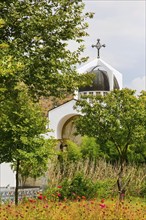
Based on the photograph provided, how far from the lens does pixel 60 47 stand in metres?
15.2

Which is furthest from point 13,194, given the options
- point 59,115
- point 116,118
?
point 59,115

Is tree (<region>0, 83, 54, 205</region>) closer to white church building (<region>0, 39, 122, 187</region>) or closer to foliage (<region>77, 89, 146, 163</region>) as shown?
foliage (<region>77, 89, 146, 163</region>)

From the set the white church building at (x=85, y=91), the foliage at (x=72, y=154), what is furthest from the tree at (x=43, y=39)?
the white church building at (x=85, y=91)

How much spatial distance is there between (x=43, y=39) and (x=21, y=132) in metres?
3.03

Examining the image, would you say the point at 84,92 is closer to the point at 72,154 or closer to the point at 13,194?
the point at 72,154

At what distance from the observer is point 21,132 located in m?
15.5

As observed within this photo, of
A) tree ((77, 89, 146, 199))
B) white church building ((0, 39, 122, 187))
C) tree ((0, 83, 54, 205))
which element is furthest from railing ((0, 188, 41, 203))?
white church building ((0, 39, 122, 187))

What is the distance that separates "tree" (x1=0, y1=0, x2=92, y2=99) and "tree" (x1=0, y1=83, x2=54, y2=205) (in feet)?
2.05

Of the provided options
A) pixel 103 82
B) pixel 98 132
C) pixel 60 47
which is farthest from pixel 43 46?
pixel 103 82

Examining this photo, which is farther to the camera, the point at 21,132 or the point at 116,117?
the point at 116,117

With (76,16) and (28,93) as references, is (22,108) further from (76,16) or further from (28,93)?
(76,16)

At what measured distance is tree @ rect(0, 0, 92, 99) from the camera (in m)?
14.2

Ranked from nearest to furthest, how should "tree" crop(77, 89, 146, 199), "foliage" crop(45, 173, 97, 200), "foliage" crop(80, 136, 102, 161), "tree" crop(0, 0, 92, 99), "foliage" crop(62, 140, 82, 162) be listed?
1. "tree" crop(0, 0, 92, 99)
2. "tree" crop(77, 89, 146, 199)
3. "foliage" crop(45, 173, 97, 200)
4. "foliage" crop(62, 140, 82, 162)
5. "foliage" crop(80, 136, 102, 161)

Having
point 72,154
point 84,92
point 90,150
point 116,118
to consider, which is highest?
point 84,92
